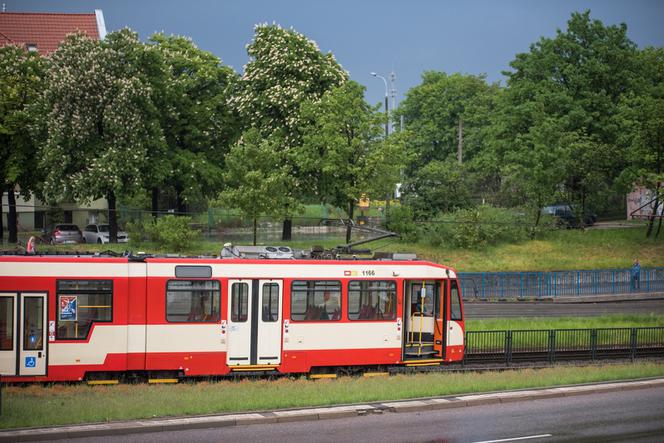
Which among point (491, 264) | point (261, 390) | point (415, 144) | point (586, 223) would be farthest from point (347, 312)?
point (415, 144)

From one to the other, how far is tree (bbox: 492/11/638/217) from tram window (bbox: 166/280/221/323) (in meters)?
35.9

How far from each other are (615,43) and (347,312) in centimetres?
4454

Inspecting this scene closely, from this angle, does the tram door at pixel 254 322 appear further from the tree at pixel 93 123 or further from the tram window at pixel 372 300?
the tree at pixel 93 123

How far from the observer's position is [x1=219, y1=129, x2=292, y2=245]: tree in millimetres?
45281

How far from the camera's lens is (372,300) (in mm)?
25250

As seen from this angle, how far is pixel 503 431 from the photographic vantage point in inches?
703

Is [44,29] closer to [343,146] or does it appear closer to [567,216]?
[343,146]

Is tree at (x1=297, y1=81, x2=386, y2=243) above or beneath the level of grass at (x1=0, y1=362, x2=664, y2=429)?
above

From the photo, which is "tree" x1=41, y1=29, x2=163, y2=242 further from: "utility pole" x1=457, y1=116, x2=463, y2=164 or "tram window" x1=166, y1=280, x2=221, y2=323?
"utility pole" x1=457, y1=116, x2=463, y2=164

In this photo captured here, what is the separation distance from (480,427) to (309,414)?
3774mm

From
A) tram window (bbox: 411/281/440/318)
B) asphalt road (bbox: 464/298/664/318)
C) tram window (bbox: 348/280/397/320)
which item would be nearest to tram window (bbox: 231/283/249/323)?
tram window (bbox: 348/280/397/320)

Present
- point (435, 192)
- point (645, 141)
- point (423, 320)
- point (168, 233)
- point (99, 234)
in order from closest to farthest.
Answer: point (423, 320) < point (168, 233) < point (99, 234) < point (645, 141) < point (435, 192)

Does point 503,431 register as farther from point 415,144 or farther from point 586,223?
point 415,144

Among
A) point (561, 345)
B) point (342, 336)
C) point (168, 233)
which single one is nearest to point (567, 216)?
point (168, 233)
